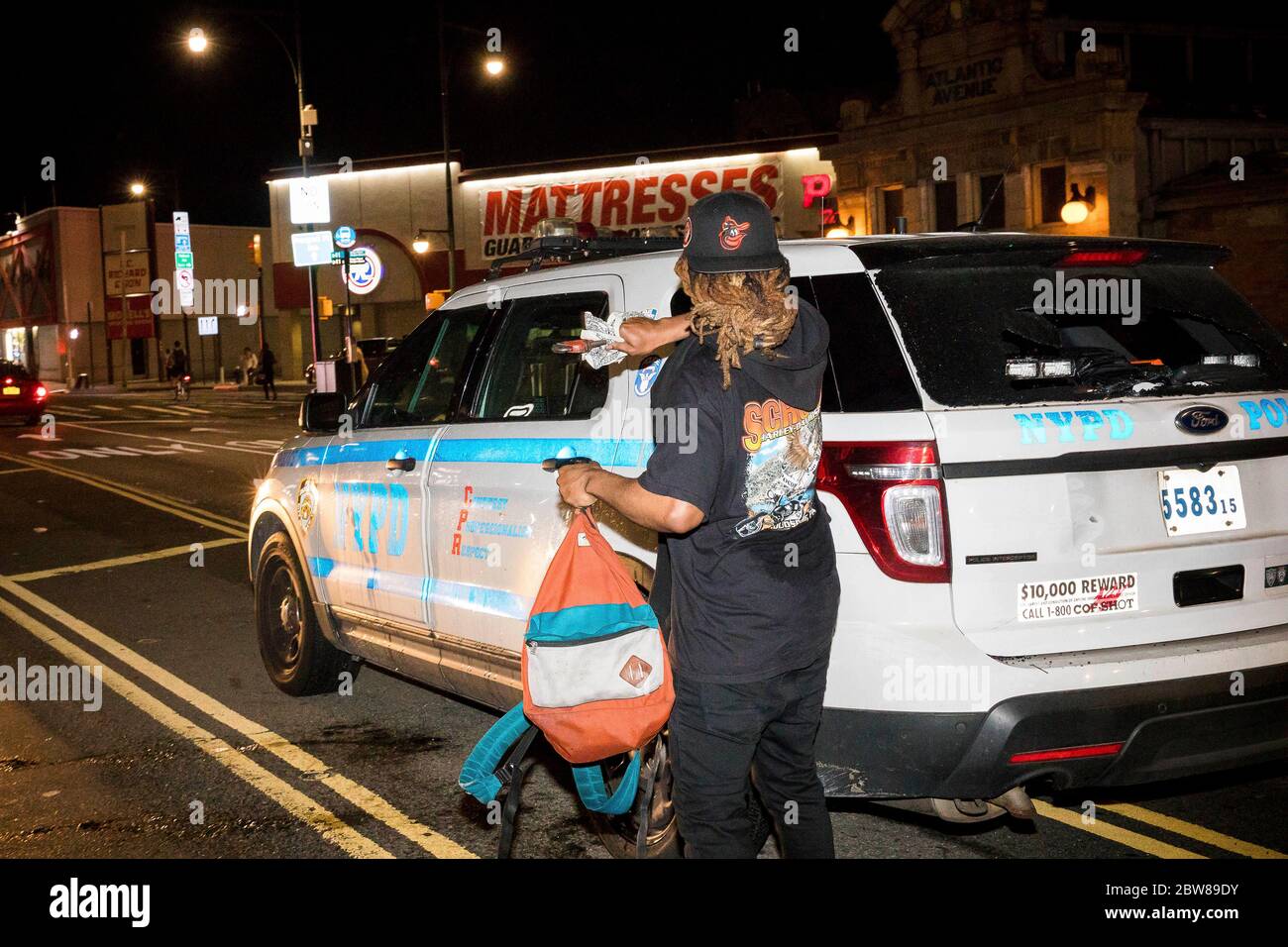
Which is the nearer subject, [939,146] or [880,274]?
[880,274]

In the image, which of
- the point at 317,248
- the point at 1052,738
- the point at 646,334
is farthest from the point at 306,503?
the point at 317,248

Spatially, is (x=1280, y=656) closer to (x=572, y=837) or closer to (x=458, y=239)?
(x=572, y=837)

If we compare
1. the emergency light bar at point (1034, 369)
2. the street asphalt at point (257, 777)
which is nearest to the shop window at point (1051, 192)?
the street asphalt at point (257, 777)

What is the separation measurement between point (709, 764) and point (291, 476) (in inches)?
152

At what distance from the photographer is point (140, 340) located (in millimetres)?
69750

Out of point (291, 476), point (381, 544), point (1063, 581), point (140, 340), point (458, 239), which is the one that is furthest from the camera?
point (140, 340)

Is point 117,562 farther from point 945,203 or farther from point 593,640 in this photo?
point 945,203

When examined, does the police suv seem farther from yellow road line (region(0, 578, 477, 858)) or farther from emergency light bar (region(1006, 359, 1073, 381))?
yellow road line (region(0, 578, 477, 858))

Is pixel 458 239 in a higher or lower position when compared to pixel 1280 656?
higher

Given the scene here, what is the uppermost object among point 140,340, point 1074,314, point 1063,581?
point 140,340

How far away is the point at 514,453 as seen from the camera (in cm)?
473

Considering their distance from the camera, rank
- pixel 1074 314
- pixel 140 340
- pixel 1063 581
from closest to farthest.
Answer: pixel 1063 581 → pixel 1074 314 → pixel 140 340

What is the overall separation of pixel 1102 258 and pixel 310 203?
2701 centimetres

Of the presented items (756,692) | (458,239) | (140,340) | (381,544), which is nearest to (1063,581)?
(756,692)
